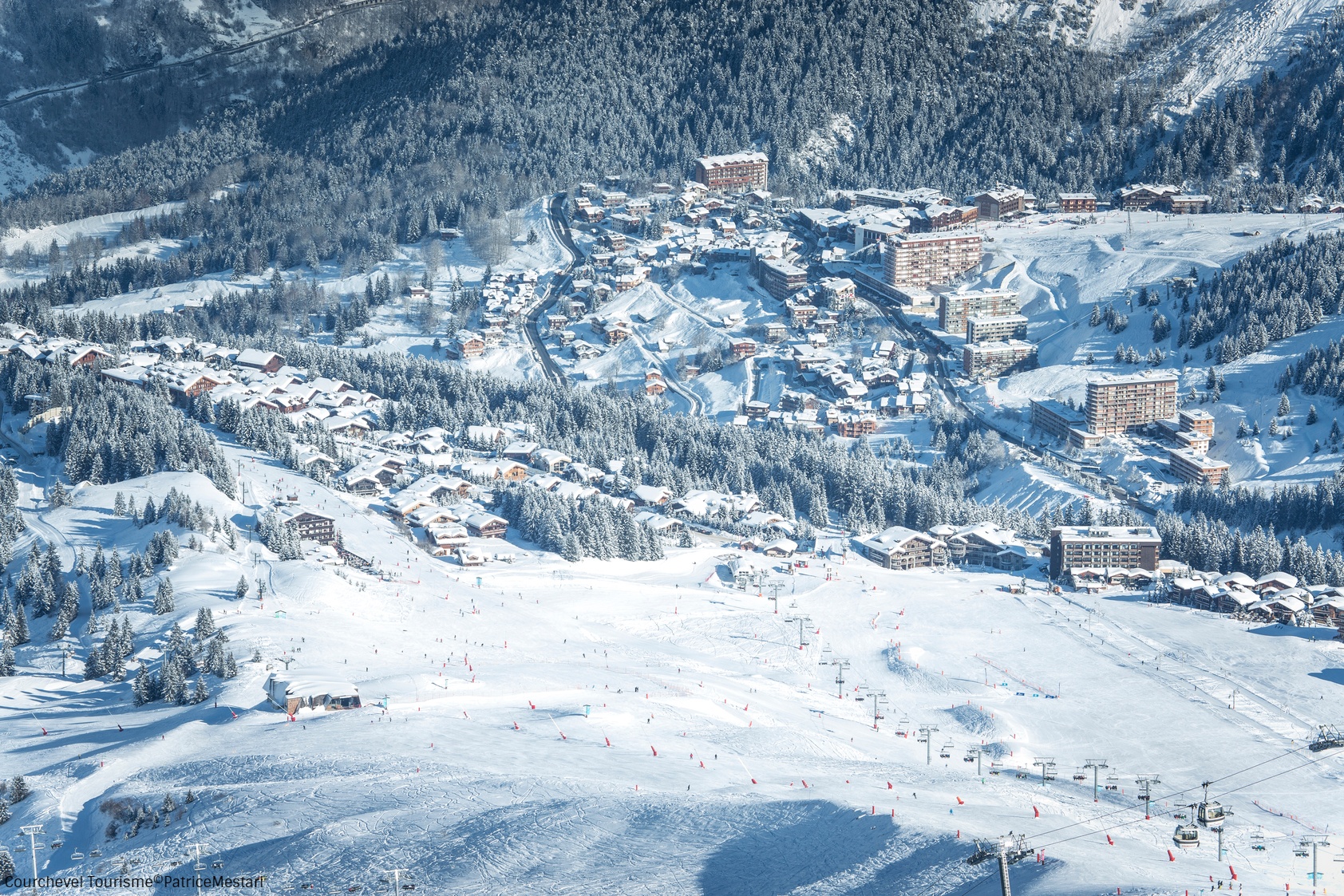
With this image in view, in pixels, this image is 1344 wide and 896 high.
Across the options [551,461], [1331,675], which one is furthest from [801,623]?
[551,461]

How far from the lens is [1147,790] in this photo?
60.8 m

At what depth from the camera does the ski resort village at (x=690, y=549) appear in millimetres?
54188

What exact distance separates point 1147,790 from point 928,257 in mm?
97262

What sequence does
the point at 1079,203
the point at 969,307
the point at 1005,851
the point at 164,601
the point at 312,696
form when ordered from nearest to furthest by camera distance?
the point at 1005,851 → the point at 312,696 → the point at 164,601 → the point at 969,307 → the point at 1079,203

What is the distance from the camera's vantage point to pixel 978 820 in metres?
53.8

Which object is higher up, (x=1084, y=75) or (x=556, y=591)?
(x=1084, y=75)

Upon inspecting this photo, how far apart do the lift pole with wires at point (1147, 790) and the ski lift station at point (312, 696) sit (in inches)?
1163

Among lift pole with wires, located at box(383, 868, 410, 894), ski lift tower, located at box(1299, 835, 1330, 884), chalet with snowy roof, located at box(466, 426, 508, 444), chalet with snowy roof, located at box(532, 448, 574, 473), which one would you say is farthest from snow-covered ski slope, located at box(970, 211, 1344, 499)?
lift pole with wires, located at box(383, 868, 410, 894)

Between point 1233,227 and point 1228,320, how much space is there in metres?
22.7

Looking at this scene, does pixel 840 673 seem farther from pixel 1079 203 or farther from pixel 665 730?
pixel 1079 203

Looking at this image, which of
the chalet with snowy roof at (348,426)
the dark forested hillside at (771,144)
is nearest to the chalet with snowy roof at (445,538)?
the chalet with snowy roof at (348,426)

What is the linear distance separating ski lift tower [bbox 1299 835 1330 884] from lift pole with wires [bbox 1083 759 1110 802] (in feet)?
24.5

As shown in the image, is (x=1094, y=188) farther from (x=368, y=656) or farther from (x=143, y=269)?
(x=368, y=656)

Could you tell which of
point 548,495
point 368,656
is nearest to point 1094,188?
point 548,495
